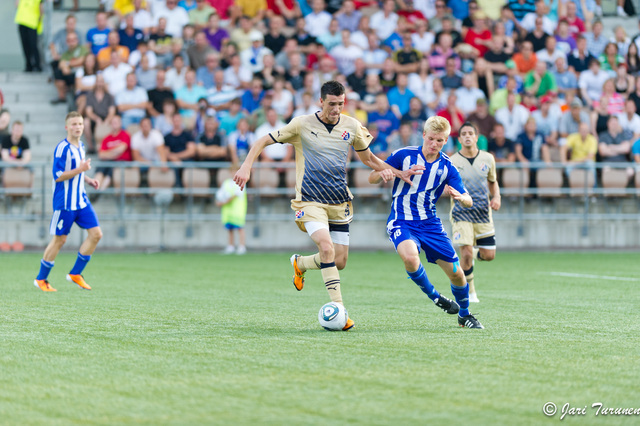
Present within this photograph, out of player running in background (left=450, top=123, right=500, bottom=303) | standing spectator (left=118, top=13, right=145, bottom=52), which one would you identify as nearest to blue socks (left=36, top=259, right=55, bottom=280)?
player running in background (left=450, top=123, right=500, bottom=303)

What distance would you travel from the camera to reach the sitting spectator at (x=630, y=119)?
21.6 metres

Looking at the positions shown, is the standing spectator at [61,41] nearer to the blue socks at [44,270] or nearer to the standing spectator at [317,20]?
the standing spectator at [317,20]

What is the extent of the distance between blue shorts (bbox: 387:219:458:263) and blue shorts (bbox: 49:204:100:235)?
4673mm

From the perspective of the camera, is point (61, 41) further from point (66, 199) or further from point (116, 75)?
point (66, 199)

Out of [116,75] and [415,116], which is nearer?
[415,116]

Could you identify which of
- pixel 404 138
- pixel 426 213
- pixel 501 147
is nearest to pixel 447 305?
pixel 426 213

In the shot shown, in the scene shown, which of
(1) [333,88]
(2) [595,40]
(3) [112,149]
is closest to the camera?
(1) [333,88]

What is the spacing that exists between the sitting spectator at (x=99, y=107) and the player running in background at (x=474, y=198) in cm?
1013

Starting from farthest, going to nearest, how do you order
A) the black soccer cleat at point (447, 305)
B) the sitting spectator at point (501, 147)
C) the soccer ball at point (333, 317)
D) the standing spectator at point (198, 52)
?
the standing spectator at point (198, 52)
the sitting spectator at point (501, 147)
the black soccer cleat at point (447, 305)
the soccer ball at point (333, 317)

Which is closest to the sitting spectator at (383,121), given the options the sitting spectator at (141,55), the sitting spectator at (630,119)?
the sitting spectator at (141,55)

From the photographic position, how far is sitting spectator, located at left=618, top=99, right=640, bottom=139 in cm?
2156

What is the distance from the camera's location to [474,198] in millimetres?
11750

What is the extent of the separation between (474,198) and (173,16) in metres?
12.2

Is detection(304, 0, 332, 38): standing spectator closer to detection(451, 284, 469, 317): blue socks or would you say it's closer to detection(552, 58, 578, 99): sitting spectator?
detection(552, 58, 578, 99): sitting spectator
